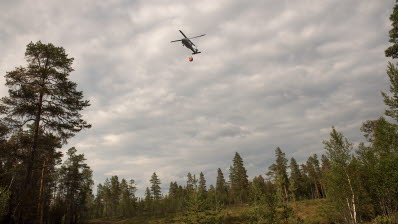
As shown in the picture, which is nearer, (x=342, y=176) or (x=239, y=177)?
(x=342, y=176)

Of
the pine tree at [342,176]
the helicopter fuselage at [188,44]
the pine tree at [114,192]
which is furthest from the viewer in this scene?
the pine tree at [114,192]

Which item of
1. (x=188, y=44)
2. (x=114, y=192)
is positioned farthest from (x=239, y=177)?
(x=188, y=44)

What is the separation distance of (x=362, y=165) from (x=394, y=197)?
189 inches

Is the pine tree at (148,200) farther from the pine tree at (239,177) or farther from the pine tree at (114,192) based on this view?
the pine tree at (239,177)

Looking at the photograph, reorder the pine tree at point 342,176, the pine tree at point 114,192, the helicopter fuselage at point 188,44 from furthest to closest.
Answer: the pine tree at point 114,192, the pine tree at point 342,176, the helicopter fuselage at point 188,44

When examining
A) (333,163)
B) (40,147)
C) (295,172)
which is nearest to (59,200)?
(40,147)

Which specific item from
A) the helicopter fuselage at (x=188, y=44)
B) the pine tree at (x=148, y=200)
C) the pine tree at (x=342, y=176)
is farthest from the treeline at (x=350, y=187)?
the pine tree at (x=148, y=200)

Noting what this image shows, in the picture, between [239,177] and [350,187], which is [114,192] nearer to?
[239,177]

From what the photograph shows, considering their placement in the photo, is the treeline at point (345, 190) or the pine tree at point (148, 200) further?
the pine tree at point (148, 200)

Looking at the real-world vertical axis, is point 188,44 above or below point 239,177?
above

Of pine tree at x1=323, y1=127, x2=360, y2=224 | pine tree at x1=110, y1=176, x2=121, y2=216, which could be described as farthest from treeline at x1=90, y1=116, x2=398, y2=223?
pine tree at x1=110, y1=176, x2=121, y2=216

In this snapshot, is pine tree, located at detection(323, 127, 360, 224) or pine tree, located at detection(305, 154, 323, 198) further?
pine tree, located at detection(305, 154, 323, 198)

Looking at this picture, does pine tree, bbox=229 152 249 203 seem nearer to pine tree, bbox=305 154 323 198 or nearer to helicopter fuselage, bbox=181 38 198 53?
pine tree, bbox=305 154 323 198

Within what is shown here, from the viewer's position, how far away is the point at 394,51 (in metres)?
25.1
